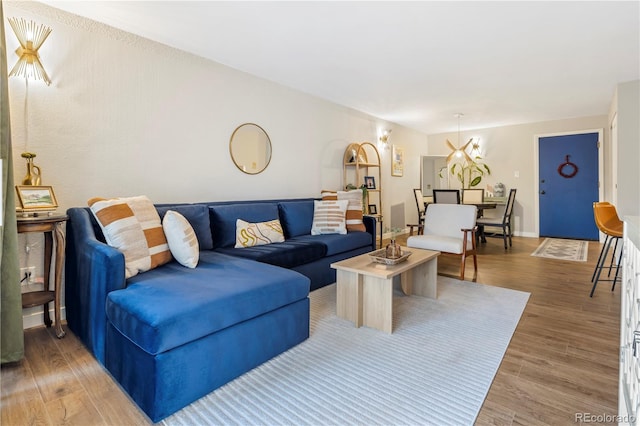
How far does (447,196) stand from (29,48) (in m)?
5.11

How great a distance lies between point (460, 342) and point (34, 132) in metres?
3.24

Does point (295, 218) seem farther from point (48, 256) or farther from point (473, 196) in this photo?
point (473, 196)

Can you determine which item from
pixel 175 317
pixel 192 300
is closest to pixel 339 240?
pixel 192 300

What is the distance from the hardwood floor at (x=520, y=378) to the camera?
1.45 metres

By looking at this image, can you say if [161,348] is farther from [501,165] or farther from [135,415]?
[501,165]

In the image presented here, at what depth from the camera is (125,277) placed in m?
1.82

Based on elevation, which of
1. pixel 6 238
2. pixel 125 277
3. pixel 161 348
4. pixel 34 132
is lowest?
pixel 161 348

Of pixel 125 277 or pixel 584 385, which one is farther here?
pixel 125 277

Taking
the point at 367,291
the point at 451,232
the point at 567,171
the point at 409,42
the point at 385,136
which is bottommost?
the point at 367,291

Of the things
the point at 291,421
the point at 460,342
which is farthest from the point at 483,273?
the point at 291,421

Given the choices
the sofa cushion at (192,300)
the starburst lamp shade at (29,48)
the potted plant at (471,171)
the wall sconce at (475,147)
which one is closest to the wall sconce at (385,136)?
the potted plant at (471,171)

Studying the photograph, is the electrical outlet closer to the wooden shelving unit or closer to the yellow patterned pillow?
the yellow patterned pillow

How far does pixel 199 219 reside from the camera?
2.82 m

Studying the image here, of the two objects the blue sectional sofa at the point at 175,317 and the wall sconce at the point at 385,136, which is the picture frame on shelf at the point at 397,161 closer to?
the wall sconce at the point at 385,136
